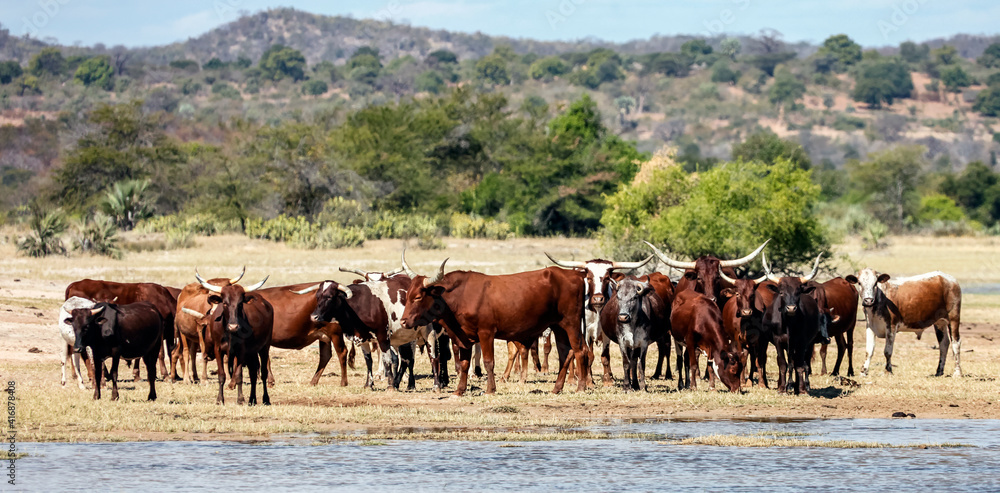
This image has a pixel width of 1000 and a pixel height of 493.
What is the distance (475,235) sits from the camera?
4938cm

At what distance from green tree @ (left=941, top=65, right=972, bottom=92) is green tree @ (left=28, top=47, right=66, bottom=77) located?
420ft

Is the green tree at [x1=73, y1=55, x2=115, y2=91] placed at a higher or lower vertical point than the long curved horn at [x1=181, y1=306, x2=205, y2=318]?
higher

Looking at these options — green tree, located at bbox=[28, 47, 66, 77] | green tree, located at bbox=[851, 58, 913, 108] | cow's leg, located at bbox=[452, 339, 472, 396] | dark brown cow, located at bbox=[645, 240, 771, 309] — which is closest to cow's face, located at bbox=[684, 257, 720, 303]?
dark brown cow, located at bbox=[645, 240, 771, 309]

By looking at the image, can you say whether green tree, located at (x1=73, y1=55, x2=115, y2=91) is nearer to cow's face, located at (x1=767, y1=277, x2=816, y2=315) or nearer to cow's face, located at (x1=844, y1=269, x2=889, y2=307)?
cow's face, located at (x1=844, y1=269, x2=889, y2=307)

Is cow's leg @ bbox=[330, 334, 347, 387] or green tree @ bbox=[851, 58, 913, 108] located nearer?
cow's leg @ bbox=[330, 334, 347, 387]

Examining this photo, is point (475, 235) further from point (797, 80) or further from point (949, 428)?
point (797, 80)

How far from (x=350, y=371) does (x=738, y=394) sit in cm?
633

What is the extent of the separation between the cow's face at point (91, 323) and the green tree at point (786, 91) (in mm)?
166702

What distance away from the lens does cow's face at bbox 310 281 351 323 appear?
16.1 m

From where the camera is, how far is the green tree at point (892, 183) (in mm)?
74000

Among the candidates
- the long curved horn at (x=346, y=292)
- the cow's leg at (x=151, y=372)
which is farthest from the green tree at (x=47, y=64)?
the cow's leg at (x=151, y=372)

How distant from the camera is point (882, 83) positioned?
178 metres

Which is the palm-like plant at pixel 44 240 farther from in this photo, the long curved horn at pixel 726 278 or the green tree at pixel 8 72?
the green tree at pixel 8 72

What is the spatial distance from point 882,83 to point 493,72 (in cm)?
5877
